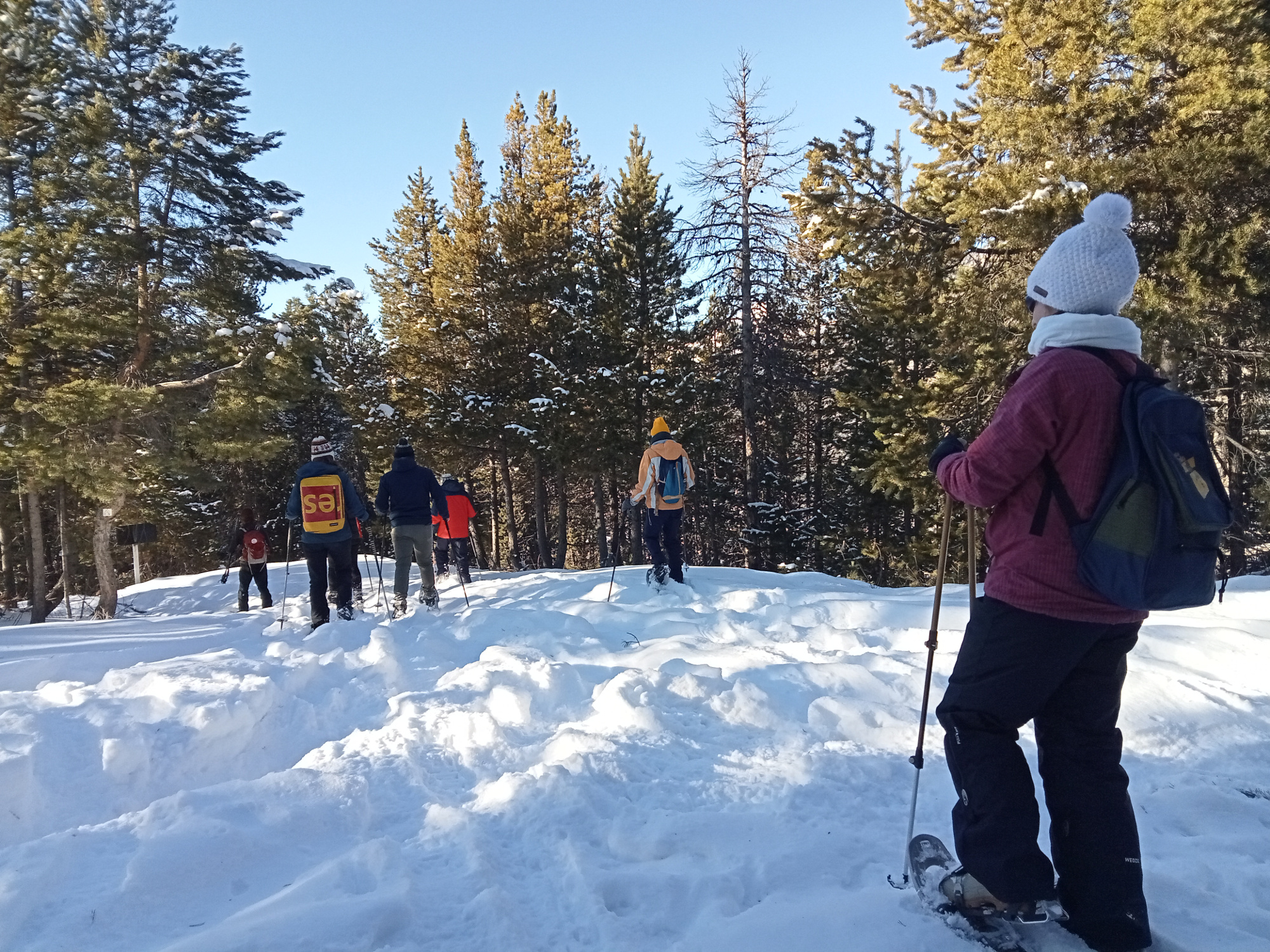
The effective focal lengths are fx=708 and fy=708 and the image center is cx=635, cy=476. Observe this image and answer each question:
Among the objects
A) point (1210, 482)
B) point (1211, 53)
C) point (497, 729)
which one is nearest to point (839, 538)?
point (1211, 53)

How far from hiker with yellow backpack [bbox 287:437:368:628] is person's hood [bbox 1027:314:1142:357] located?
7485mm

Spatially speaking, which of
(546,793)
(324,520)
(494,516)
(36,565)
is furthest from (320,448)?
(494,516)

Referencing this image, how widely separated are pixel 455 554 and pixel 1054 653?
10544mm

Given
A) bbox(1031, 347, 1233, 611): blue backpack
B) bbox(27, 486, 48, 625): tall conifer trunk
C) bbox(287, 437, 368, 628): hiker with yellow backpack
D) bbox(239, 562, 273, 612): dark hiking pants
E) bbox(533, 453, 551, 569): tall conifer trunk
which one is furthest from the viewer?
bbox(533, 453, 551, 569): tall conifer trunk

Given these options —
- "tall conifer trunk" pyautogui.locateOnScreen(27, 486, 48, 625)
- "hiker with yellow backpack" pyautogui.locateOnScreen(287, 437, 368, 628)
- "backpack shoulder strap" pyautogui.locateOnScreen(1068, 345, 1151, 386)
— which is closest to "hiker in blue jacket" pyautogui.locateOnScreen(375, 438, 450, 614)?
"hiker with yellow backpack" pyautogui.locateOnScreen(287, 437, 368, 628)

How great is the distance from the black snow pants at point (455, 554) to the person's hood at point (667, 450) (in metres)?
4.15

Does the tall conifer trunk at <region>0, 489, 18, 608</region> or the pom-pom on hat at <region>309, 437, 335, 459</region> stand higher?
the pom-pom on hat at <region>309, 437, 335, 459</region>

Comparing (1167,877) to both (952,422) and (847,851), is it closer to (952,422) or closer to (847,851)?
(847,851)

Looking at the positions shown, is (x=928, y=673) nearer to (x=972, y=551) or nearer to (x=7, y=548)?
(x=972, y=551)

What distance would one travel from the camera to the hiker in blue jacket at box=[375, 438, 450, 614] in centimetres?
865

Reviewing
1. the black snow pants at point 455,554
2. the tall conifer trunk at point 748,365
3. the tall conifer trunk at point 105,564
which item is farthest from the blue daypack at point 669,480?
the tall conifer trunk at point 105,564

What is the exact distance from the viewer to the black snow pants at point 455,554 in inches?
456

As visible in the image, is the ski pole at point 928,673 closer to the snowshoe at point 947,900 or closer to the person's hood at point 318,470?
the snowshoe at point 947,900

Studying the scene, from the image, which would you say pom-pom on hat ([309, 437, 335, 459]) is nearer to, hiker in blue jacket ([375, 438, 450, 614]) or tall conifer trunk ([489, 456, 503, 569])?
hiker in blue jacket ([375, 438, 450, 614])
